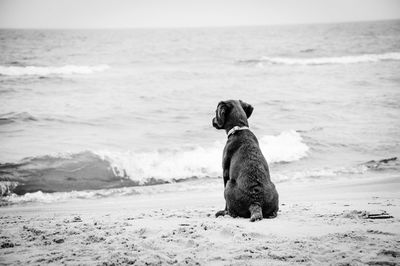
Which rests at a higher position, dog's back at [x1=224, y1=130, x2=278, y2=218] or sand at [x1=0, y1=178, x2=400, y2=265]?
dog's back at [x1=224, y1=130, x2=278, y2=218]

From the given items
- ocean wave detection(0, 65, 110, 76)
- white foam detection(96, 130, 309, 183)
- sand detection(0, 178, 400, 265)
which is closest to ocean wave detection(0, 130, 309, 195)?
white foam detection(96, 130, 309, 183)

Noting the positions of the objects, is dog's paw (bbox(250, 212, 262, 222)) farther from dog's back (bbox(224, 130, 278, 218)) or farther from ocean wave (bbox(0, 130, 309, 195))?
ocean wave (bbox(0, 130, 309, 195))

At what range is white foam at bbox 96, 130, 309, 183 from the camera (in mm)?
9742

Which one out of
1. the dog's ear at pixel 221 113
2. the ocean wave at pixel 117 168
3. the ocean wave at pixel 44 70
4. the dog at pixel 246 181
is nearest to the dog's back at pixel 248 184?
the dog at pixel 246 181

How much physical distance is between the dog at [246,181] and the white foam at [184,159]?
181 inches

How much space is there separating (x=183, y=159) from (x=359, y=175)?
504cm

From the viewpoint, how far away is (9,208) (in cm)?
701

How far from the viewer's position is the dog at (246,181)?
4.69m

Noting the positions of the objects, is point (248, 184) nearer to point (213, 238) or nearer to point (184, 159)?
point (213, 238)

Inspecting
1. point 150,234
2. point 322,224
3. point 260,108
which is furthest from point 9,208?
point 260,108

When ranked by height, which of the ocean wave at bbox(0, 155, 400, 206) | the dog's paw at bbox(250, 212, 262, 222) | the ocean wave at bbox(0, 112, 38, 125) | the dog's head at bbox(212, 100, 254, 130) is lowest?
the ocean wave at bbox(0, 155, 400, 206)

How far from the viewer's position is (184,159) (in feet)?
35.0

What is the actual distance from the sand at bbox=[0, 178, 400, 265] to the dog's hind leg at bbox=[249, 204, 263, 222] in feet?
0.28

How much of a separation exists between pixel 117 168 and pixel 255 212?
234 inches
